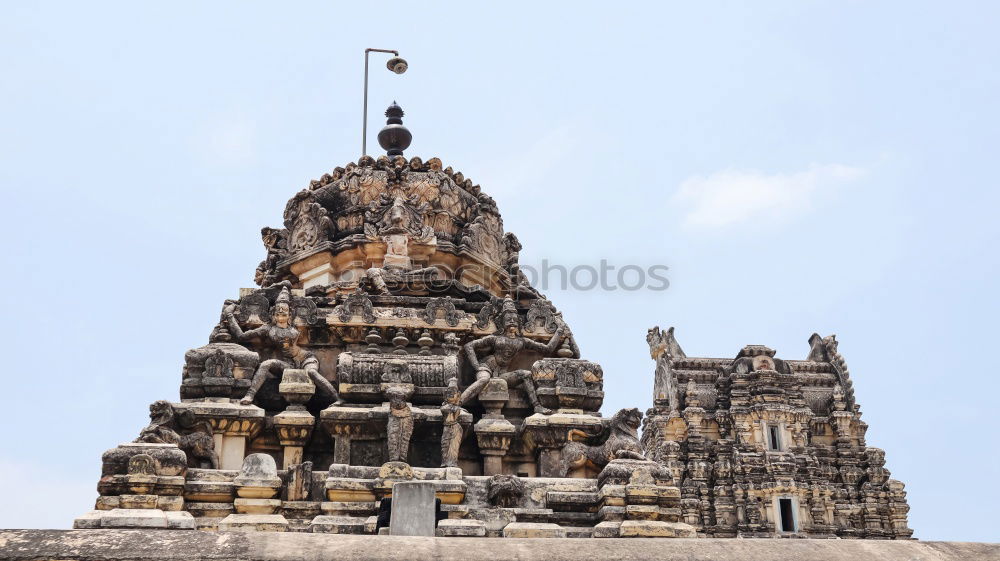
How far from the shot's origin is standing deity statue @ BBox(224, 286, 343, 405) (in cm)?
1286

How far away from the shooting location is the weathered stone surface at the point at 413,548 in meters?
7.11

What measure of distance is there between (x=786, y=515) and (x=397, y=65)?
75.3 feet

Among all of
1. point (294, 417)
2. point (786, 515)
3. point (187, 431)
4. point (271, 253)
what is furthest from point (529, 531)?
point (786, 515)

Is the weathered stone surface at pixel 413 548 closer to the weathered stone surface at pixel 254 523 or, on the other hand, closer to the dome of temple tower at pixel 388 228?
the weathered stone surface at pixel 254 523

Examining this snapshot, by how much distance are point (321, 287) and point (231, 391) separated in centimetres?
302

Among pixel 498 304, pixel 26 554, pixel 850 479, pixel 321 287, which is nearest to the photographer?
pixel 26 554

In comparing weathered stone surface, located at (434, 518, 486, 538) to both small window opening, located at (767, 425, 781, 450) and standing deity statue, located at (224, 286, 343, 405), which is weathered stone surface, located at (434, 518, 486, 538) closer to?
standing deity statue, located at (224, 286, 343, 405)

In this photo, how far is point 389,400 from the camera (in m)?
12.3

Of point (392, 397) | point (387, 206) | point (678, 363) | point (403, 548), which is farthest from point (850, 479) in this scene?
point (403, 548)

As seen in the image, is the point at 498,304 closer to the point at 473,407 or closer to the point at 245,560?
the point at 473,407

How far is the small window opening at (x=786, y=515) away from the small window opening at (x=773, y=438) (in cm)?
211

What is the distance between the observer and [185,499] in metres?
10.9

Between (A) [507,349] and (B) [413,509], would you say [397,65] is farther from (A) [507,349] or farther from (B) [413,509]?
(B) [413,509]

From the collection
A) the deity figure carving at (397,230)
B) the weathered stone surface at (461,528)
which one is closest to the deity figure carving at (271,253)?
the deity figure carving at (397,230)
